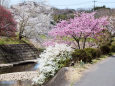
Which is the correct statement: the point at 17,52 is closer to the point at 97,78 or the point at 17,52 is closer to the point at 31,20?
the point at 31,20

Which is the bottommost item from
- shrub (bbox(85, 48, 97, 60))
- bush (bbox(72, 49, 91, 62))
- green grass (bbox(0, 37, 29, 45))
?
green grass (bbox(0, 37, 29, 45))

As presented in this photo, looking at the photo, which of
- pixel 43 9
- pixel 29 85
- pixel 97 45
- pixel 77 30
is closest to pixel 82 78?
pixel 29 85

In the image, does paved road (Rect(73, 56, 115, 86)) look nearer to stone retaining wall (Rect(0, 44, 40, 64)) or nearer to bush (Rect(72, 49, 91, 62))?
bush (Rect(72, 49, 91, 62))

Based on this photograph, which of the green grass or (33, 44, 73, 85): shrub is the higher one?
(33, 44, 73, 85): shrub

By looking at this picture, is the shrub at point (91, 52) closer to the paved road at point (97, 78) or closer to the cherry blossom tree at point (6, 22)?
the paved road at point (97, 78)

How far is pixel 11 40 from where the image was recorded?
28.9 meters

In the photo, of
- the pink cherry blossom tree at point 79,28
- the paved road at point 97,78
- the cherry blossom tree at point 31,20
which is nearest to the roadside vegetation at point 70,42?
the pink cherry blossom tree at point 79,28

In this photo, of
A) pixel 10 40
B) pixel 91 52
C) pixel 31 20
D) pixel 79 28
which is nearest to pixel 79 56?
pixel 91 52

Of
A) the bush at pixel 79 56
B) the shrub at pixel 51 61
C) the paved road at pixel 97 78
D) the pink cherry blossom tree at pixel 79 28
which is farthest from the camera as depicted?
the pink cherry blossom tree at pixel 79 28

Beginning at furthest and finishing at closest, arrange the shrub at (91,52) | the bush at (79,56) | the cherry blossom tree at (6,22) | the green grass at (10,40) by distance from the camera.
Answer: the green grass at (10,40)
the cherry blossom tree at (6,22)
the shrub at (91,52)
the bush at (79,56)

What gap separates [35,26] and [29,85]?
52.5 ft

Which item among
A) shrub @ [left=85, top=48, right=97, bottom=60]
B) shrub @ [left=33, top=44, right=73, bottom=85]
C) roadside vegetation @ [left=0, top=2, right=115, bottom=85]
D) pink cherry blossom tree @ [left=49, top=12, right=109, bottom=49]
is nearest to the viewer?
shrub @ [left=33, top=44, right=73, bottom=85]

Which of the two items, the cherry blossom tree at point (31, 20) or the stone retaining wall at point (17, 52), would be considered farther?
the cherry blossom tree at point (31, 20)

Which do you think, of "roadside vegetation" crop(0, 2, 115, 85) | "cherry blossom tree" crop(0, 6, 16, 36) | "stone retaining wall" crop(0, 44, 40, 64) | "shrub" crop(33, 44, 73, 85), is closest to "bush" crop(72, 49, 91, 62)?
"roadside vegetation" crop(0, 2, 115, 85)
